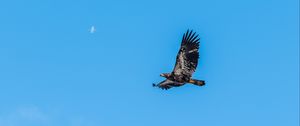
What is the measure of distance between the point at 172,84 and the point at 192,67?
2851mm

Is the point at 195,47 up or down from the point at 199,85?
up

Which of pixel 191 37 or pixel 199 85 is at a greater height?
pixel 191 37

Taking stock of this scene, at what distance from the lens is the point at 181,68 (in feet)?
155

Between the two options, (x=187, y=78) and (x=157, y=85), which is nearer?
(x=187, y=78)

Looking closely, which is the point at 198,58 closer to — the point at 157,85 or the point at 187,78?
the point at 187,78

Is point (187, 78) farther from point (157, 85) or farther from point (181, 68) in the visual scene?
point (157, 85)

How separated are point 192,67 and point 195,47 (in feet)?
4.93

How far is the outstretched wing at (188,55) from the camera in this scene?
46844mm

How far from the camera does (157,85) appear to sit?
1992 inches

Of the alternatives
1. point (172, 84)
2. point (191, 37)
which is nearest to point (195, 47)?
point (191, 37)

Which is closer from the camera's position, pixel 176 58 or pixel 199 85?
pixel 199 85

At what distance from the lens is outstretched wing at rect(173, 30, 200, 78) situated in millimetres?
46844

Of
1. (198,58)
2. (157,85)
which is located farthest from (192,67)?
(157,85)

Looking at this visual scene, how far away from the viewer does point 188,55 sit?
4706 cm
